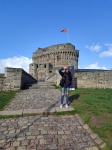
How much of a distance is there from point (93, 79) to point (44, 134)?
11.1 metres

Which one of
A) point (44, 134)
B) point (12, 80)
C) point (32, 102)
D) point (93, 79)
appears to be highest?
point (93, 79)

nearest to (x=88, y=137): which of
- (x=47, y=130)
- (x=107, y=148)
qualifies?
(x=107, y=148)

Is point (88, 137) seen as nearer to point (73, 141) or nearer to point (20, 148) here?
point (73, 141)

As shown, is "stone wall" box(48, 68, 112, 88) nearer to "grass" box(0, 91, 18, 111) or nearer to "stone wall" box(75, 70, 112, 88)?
"stone wall" box(75, 70, 112, 88)

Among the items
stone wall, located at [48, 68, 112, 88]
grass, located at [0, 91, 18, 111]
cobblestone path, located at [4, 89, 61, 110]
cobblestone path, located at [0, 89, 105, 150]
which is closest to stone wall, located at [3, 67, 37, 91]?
grass, located at [0, 91, 18, 111]

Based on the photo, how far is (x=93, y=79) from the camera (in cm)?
1457

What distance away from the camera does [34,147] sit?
3490 mm

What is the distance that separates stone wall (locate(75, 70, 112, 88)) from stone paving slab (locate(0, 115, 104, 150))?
9019mm

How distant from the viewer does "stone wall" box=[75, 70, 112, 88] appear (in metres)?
14.4

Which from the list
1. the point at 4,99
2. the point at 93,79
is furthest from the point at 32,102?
the point at 93,79

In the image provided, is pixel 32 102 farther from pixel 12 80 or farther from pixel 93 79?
pixel 93 79

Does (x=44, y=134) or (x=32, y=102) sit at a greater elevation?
(x=32, y=102)

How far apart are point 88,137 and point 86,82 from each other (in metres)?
10.7

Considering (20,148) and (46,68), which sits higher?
(46,68)
